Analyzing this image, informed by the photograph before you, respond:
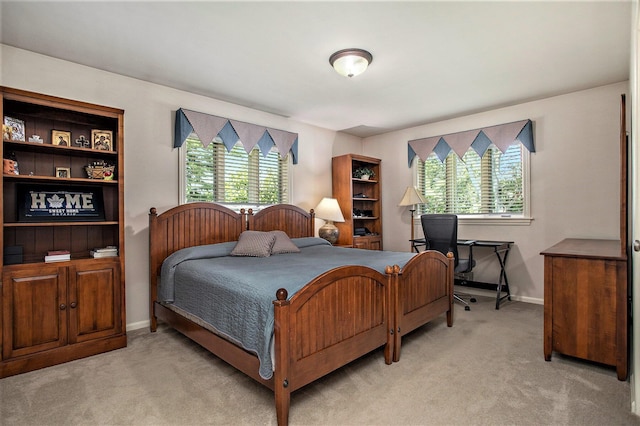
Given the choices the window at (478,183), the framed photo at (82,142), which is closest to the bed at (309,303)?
the framed photo at (82,142)

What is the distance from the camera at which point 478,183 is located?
455 centimetres

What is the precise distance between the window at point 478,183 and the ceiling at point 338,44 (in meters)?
0.84

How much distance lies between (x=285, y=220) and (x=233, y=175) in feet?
2.86

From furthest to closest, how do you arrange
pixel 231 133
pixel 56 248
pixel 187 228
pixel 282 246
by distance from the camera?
pixel 231 133 → pixel 282 246 → pixel 187 228 → pixel 56 248

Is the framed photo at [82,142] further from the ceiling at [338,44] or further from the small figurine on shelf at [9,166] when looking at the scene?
the ceiling at [338,44]

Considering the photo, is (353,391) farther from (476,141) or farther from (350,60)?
(476,141)

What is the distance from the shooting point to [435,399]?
199 cm

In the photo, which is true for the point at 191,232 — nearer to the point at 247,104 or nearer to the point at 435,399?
the point at 247,104

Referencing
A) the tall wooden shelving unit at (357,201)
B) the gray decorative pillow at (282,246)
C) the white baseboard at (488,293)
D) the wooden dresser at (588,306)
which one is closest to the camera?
the wooden dresser at (588,306)

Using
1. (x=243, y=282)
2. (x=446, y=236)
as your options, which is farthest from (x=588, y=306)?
(x=243, y=282)

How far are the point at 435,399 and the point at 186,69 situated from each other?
3.29 metres

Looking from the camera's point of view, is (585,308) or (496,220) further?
(496,220)

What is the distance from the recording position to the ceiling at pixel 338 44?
2.22m

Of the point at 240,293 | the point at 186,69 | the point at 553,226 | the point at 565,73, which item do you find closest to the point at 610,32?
the point at 565,73
